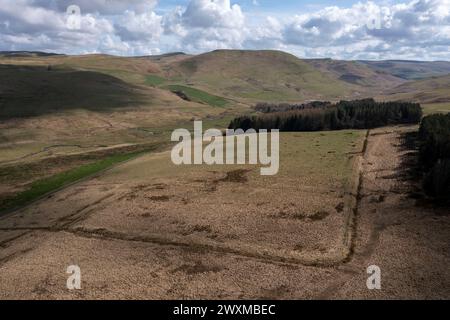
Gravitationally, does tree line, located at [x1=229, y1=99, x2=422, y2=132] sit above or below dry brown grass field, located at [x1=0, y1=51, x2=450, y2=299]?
above

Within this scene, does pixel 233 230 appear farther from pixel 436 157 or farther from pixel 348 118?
pixel 348 118

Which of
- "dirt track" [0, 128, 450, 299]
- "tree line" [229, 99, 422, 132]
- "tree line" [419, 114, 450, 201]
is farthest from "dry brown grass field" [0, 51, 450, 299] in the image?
"tree line" [229, 99, 422, 132]

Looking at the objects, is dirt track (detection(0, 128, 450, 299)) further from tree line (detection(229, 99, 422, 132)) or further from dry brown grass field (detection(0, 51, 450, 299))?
tree line (detection(229, 99, 422, 132))

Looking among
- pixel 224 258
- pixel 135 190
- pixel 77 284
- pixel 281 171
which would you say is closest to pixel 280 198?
pixel 281 171

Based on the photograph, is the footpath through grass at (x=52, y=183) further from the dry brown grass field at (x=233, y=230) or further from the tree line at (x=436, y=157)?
the tree line at (x=436, y=157)

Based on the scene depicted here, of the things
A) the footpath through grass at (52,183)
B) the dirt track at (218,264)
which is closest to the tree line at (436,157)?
the dirt track at (218,264)

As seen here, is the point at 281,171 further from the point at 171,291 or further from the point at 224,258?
the point at 171,291
